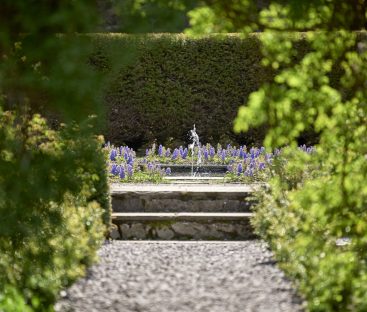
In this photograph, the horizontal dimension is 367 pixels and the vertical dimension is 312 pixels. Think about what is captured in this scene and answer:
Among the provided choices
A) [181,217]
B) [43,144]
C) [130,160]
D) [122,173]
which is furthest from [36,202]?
[130,160]

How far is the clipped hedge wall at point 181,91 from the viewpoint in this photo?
15250 mm

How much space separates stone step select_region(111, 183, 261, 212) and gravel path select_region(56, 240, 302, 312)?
126cm

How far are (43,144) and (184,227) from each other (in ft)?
11.8

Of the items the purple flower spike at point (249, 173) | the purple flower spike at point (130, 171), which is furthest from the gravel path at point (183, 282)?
the purple flower spike at point (130, 171)

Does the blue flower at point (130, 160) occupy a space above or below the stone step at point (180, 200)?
above

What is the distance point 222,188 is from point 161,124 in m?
6.15

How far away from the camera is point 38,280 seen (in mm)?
5109

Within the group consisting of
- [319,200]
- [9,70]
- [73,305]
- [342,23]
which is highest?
[342,23]

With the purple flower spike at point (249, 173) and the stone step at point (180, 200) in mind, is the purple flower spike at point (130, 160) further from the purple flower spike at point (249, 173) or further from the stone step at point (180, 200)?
the stone step at point (180, 200)

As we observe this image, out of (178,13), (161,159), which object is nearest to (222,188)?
(161,159)

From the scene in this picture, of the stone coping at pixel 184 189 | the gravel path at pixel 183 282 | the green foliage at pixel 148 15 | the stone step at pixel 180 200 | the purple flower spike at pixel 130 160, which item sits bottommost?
the gravel path at pixel 183 282

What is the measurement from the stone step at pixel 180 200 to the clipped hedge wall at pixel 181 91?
20.2 feet

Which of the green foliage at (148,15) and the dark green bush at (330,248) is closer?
the green foliage at (148,15)

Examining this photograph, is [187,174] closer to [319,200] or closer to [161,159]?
[161,159]
